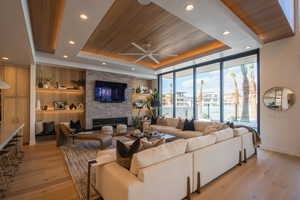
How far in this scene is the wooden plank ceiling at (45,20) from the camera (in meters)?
2.51

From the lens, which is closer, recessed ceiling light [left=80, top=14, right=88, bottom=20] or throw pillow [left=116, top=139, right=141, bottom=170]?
throw pillow [left=116, top=139, right=141, bottom=170]

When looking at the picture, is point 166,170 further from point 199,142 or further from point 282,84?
point 282,84

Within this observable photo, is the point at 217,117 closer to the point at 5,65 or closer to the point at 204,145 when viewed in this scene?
the point at 204,145

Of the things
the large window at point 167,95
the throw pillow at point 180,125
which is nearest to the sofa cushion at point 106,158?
the throw pillow at point 180,125

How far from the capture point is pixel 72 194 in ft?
7.10

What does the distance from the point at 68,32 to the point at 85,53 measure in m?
2.14

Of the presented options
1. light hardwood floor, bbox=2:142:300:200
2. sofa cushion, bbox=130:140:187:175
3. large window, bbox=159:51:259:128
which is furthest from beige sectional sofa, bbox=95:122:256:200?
large window, bbox=159:51:259:128

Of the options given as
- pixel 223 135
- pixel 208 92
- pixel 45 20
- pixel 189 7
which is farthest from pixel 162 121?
pixel 45 20

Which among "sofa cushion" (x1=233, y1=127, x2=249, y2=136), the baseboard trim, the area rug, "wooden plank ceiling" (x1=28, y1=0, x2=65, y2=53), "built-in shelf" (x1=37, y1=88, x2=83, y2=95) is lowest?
the area rug

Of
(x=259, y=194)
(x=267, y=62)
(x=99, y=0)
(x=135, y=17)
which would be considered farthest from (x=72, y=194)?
(x=267, y=62)

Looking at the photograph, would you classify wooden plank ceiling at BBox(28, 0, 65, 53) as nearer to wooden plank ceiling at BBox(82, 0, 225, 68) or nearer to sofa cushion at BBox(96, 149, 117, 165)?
wooden plank ceiling at BBox(82, 0, 225, 68)

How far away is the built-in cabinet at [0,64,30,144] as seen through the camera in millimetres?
4641

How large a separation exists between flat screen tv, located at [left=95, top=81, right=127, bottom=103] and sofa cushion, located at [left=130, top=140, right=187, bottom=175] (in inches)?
197

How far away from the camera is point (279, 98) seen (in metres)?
3.89
